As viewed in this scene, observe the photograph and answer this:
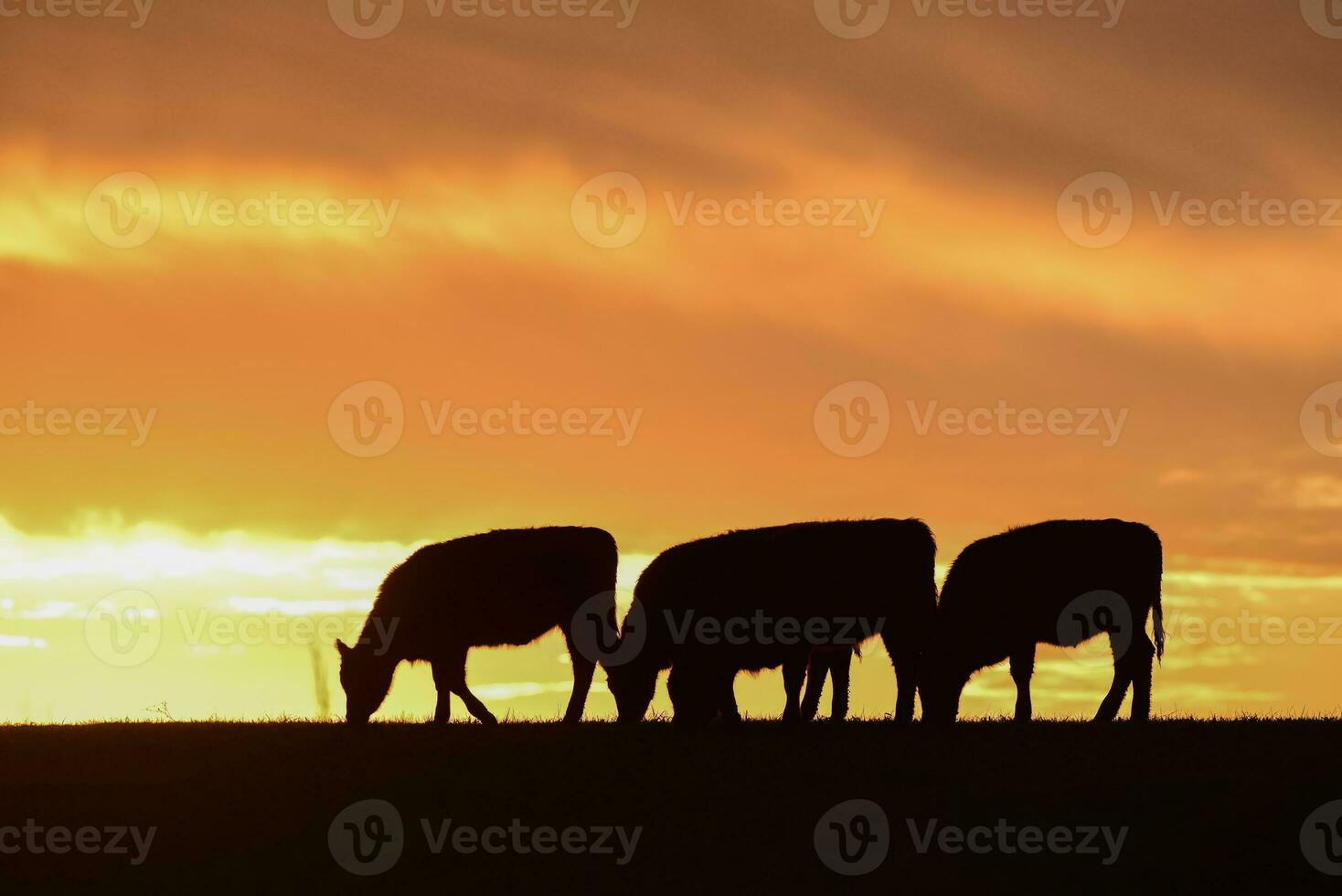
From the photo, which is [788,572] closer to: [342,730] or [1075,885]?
[342,730]

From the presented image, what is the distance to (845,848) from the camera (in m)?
14.0

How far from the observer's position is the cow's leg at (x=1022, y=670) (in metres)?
24.6

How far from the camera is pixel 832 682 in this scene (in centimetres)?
2320

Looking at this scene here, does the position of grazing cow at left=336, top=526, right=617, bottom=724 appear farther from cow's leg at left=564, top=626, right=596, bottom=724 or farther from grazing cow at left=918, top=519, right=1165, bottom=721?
grazing cow at left=918, top=519, right=1165, bottom=721

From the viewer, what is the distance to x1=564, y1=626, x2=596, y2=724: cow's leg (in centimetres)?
2445

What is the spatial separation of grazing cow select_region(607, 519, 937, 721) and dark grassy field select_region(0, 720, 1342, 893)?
2.28m

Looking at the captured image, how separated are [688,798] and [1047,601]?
33.5 feet

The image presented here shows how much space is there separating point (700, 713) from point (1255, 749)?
6.89 m

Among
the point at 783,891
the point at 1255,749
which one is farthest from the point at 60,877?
the point at 1255,749

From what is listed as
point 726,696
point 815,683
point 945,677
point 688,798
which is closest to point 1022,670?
point 945,677

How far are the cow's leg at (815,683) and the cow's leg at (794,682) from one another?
104cm

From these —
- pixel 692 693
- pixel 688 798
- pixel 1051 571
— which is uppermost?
pixel 1051 571

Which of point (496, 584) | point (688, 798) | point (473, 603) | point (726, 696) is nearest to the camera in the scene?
point (688, 798)

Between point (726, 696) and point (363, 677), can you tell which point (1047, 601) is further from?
point (363, 677)
